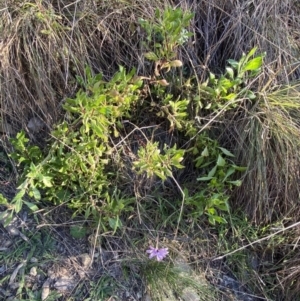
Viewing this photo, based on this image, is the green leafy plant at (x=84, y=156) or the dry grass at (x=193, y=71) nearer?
the green leafy plant at (x=84, y=156)

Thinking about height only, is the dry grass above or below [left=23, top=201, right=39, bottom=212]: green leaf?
above

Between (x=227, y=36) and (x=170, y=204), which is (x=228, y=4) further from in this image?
(x=170, y=204)

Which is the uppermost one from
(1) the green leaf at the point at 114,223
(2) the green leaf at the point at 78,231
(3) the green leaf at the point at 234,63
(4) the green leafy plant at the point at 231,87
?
(3) the green leaf at the point at 234,63

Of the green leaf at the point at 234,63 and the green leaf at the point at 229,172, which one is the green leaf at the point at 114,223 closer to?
the green leaf at the point at 229,172

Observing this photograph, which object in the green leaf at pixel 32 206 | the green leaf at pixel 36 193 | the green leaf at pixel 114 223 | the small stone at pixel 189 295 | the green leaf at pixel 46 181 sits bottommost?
the small stone at pixel 189 295

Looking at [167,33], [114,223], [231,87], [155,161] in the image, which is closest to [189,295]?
[114,223]

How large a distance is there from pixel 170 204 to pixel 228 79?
1.39 feet

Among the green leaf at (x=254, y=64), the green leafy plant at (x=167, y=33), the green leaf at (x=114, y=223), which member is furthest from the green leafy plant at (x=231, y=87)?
the green leaf at (x=114, y=223)

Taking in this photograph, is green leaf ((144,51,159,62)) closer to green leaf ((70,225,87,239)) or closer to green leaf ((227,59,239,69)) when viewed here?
green leaf ((227,59,239,69))

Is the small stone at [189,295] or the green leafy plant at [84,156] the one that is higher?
the green leafy plant at [84,156]

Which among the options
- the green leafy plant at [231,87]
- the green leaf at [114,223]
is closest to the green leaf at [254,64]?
the green leafy plant at [231,87]

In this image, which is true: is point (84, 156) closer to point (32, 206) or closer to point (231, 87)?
point (32, 206)

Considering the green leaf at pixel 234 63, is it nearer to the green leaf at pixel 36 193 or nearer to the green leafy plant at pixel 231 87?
the green leafy plant at pixel 231 87

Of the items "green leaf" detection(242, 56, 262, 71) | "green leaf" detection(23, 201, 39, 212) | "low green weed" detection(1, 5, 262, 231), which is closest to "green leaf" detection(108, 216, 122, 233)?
"low green weed" detection(1, 5, 262, 231)
